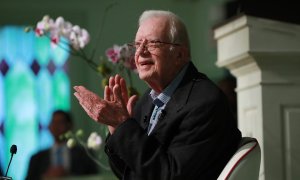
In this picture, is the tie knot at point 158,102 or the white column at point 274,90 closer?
the tie knot at point 158,102

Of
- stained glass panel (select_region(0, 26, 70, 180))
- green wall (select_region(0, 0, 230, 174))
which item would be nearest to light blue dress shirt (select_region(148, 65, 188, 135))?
green wall (select_region(0, 0, 230, 174))

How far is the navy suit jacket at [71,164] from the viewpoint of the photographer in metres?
4.09

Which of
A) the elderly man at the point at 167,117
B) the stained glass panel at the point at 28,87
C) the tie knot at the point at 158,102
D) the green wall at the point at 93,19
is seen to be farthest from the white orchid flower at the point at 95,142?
the stained glass panel at the point at 28,87

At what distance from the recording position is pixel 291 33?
255 cm

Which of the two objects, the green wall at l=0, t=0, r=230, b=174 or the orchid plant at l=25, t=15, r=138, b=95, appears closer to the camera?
the orchid plant at l=25, t=15, r=138, b=95

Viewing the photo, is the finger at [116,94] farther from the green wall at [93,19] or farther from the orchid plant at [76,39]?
the green wall at [93,19]

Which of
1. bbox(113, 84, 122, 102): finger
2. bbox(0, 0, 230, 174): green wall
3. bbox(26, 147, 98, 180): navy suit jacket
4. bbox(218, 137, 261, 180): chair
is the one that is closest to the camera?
bbox(218, 137, 261, 180): chair

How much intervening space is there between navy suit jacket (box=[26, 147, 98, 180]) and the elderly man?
1915 mm

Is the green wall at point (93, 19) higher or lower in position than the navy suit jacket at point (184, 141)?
higher

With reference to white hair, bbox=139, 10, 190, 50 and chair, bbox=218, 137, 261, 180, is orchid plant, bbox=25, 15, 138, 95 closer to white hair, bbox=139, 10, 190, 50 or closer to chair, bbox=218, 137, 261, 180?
white hair, bbox=139, 10, 190, 50

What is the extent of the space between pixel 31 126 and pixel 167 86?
3.61m

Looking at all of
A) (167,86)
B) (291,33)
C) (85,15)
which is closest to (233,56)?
(291,33)

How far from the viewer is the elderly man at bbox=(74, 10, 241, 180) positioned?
1932 millimetres

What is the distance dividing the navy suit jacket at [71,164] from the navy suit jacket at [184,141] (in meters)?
2.05
